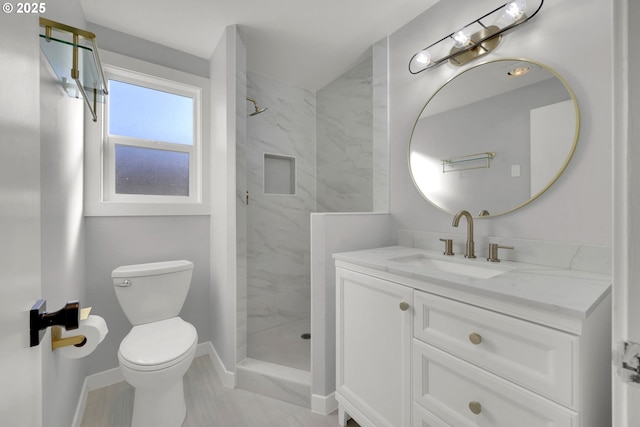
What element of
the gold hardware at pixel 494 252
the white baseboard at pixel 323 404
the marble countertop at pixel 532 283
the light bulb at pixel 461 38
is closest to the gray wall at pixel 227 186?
the white baseboard at pixel 323 404

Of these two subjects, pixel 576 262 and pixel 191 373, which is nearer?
pixel 576 262

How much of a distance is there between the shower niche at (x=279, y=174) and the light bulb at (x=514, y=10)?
1.98 meters

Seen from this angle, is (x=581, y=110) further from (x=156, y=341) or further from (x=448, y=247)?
(x=156, y=341)

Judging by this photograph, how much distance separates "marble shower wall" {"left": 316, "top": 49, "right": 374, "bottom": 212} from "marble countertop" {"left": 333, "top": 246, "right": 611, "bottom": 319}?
1249 mm

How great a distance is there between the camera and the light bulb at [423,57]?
5.45 ft

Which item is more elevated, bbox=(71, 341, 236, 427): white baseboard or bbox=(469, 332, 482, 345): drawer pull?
bbox=(469, 332, 482, 345): drawer pull

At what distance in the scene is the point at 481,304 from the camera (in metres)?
0.91

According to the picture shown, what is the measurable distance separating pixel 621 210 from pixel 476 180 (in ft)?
3.88

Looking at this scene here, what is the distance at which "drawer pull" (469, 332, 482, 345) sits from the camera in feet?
2.96

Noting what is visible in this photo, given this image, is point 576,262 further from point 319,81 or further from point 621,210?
point 319,81

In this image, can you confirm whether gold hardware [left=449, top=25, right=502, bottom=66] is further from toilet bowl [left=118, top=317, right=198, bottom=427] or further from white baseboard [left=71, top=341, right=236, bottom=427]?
white baseboard [left=71, top=341, right=236, bottom=427]

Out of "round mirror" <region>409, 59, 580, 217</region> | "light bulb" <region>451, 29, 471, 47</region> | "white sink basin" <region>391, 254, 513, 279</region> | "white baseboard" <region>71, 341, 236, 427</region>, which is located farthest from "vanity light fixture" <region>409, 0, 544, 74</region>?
"white baseboard" <region>71, 341, 236, 427</region>

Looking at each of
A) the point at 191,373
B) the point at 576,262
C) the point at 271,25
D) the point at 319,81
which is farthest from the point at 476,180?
the point at 191,373

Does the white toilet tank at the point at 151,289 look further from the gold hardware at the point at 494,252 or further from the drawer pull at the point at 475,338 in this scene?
the gold hardware at the point at 494,252
